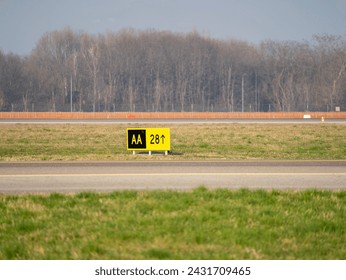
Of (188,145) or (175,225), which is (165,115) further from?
(175,225)

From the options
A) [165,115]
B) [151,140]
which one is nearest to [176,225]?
[151,140]

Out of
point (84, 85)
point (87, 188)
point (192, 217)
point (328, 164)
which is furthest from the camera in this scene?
point (84, 85)

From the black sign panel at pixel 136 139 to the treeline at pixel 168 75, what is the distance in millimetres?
67091

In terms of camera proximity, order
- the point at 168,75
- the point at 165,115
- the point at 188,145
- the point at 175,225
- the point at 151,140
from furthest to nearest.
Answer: the point at 168,75
the point at 165,115
the point at 188,145
the point at 151,140
the point at 175,225

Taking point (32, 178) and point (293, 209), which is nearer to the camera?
point (293, 209)

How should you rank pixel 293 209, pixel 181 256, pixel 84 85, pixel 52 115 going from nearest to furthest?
pixel 181 256 < pixel 293 209 < pixel 52 115 < pixel 84 85

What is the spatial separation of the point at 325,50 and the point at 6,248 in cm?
9927

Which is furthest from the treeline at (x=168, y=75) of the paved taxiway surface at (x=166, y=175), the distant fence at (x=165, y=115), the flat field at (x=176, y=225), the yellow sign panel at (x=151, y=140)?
the flat field at (x=176, y=225)

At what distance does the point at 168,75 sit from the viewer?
331ft

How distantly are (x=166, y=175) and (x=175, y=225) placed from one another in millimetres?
6139
